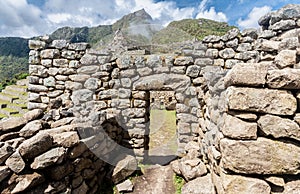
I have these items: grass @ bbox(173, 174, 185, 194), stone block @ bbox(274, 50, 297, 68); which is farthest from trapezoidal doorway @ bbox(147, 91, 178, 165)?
stone block @ bbox(274, 50, 297, 68)

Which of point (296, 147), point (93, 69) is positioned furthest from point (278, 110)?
point (93, 69)

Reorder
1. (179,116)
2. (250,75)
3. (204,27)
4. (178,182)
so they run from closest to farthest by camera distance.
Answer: (250,75)
(178,182)
(179,116)
(204,27)

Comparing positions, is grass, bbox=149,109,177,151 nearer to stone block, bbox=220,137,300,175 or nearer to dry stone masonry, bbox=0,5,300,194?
dry stone masonry, bbox=0,5,300,194

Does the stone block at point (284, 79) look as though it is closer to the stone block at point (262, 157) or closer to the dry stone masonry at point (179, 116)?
the dry stone masonry at point (179, 116)

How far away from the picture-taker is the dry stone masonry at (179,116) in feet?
7.59

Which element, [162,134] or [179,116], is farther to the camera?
[162,134]

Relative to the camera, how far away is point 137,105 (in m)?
6.20

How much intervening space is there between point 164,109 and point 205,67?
11499 millimetres

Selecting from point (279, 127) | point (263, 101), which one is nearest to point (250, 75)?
point (263, 101)

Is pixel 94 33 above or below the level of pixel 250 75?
above

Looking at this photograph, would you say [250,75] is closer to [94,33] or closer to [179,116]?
[179,116]

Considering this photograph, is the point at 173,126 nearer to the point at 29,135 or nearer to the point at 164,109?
the point at 164,109

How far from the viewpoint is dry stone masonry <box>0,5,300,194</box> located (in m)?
2.31

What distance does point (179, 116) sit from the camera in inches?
241
